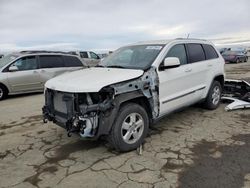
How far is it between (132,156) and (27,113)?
4025mm

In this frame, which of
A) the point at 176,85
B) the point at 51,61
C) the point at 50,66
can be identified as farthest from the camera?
the point at 51,61

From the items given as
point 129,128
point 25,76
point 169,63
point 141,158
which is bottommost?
point 141,158

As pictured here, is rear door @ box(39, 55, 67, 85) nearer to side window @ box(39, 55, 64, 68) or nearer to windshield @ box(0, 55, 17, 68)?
side window @ box(39, 55, 64, 68)

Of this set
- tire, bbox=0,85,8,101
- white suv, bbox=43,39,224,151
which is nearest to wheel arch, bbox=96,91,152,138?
white suv, bbox=43,39,224,151

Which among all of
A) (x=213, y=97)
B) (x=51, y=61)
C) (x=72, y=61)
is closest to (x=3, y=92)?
(x=51, y=61)

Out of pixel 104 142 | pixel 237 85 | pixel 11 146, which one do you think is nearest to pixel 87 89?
pixel 104 142

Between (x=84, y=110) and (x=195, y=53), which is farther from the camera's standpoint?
(x=195, y=53)

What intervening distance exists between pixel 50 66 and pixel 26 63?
96cm

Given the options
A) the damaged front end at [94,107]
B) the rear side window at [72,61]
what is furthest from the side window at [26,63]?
the damaged front end at [94,107]

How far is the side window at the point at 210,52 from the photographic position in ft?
21.4

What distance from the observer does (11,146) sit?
4.80 metres

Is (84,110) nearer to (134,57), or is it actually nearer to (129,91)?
(129,91)

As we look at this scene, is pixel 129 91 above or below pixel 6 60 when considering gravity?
below

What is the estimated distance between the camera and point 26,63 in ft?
33.7
